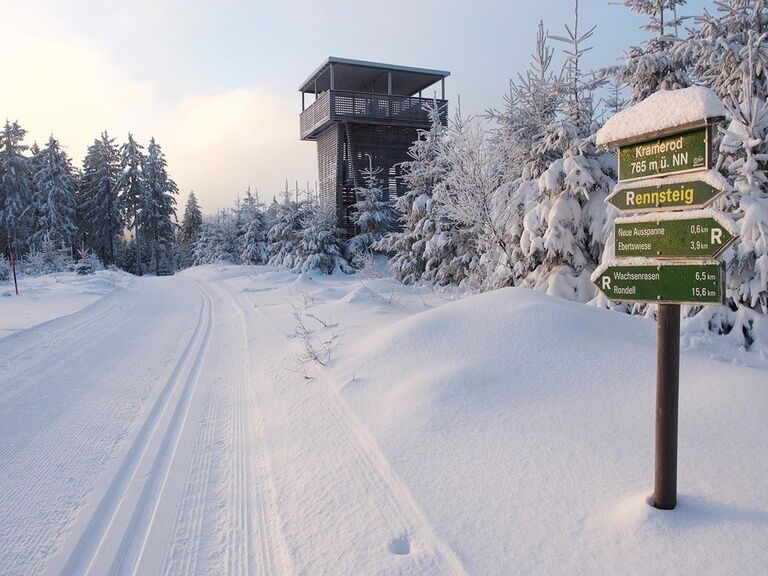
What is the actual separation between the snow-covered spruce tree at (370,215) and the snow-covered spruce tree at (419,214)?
149 inches

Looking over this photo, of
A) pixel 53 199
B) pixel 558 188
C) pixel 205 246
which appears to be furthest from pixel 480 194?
pixel 205 246

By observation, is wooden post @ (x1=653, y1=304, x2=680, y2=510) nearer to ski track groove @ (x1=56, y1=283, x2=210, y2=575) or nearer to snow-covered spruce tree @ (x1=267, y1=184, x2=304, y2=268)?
ski track groove @ (x1=56, y1=283, x2=210, y2=575)

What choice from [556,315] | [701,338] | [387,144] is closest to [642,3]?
[701,338]

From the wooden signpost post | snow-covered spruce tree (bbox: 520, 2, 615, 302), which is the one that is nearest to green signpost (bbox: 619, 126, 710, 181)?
the wooden signpost post

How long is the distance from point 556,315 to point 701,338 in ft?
14.4

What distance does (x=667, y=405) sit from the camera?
9.52 feet

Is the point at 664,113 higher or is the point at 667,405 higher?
the point at 664,113

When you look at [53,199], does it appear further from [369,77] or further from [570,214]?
[570,214]

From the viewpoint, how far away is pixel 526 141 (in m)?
14.9

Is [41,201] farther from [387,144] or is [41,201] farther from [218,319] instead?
[218,319]

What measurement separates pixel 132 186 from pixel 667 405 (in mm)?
60233

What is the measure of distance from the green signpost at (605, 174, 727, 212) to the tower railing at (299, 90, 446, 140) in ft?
74.9

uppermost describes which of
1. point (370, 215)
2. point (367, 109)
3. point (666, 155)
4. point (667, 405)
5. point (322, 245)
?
point (367, 109)

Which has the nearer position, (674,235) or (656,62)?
(674,235)
